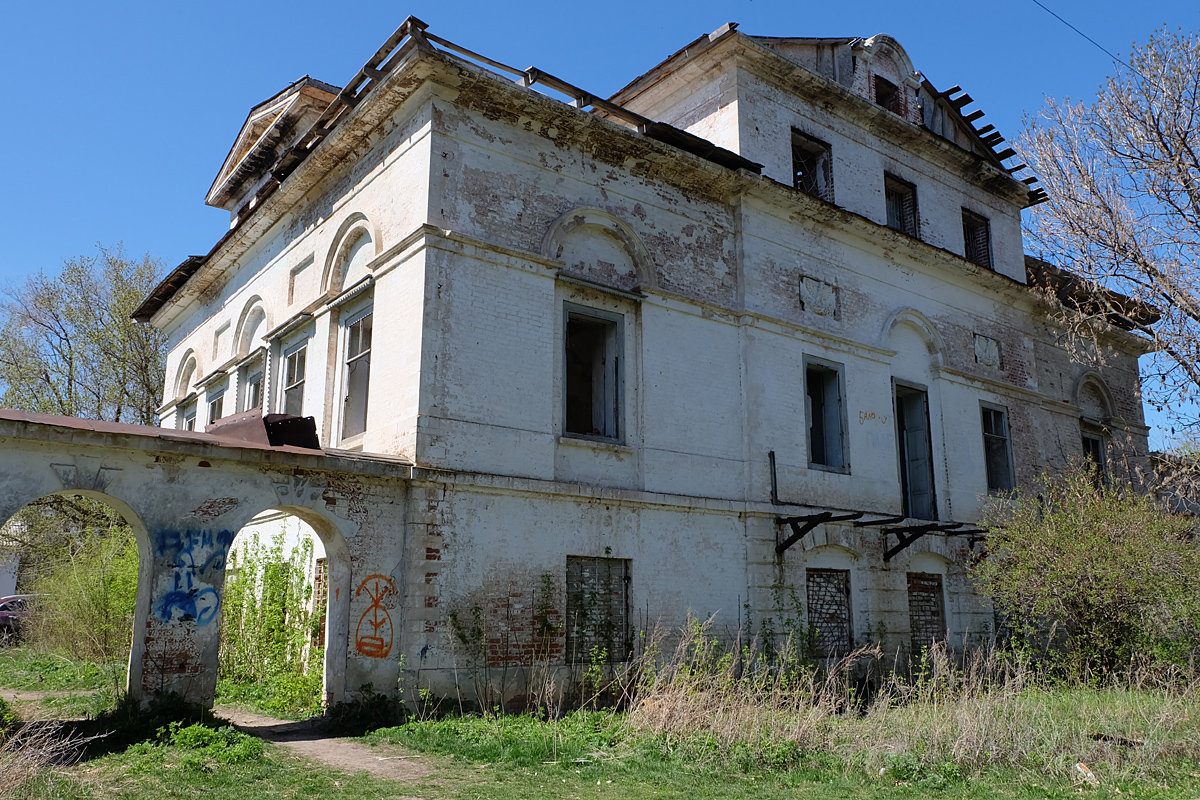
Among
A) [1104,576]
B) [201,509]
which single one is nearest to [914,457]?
[1104,576]

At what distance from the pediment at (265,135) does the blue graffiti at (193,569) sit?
9.93m

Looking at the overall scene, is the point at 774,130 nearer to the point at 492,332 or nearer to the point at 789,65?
the point at 789,65

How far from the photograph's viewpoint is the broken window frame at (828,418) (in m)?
14.9

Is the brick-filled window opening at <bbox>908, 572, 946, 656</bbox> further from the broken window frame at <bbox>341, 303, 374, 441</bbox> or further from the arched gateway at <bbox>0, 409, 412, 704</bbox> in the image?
the broken window frame at <bbox>341, 303, 374, 441</bbox>

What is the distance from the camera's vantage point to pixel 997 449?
18234 mm

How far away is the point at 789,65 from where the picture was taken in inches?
615

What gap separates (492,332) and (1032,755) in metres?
7.45

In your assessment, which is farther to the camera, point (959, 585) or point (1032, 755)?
point (959, 585)

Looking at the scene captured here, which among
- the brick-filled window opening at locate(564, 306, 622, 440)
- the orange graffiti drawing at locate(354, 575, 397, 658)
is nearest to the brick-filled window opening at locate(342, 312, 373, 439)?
the brick-filled window opening at locate(564, 306, 622, 440)

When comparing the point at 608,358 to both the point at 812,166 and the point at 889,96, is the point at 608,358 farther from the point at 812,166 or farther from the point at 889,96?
the point at 889,96

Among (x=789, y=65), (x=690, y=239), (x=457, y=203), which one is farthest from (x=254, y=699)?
(x=789, y=65)

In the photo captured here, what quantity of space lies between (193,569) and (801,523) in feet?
27.6

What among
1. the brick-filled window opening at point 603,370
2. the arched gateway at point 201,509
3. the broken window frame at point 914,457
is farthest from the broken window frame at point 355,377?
the broken window frame at point 914,457

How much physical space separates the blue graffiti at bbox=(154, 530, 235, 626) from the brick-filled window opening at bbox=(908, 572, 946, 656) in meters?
10.9
